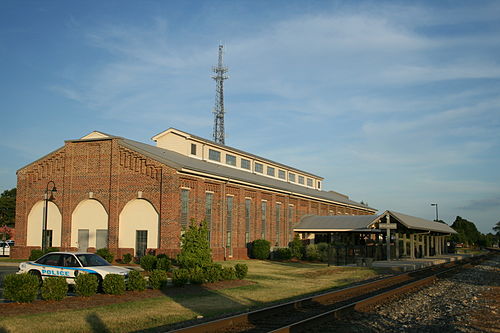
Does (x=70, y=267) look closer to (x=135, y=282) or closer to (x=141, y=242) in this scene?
(x=135, y=282)

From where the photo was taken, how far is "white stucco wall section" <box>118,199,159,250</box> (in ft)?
120

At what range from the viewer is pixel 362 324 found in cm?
1295

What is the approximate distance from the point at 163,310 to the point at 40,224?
97.0ft

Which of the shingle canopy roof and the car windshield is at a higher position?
the shingle canopy roof

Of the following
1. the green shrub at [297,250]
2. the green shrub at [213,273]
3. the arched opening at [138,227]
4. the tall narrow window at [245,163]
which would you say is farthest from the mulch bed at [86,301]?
the tall narrow window at [245,163]

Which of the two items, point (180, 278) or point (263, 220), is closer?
point (180, 278)

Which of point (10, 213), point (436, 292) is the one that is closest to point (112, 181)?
point (436, 292)

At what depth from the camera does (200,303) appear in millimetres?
17188

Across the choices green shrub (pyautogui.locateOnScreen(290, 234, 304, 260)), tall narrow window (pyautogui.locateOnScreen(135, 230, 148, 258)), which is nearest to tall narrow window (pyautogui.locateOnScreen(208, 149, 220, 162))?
green shrub (pyautogui.locateOnScreen(290, 234, 304, 260))

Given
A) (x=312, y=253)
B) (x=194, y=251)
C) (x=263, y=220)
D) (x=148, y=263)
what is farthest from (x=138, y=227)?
(x=312, y=253)

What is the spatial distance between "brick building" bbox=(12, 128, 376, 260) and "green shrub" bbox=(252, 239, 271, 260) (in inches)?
38.1

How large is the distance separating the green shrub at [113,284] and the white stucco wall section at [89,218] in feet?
70.3

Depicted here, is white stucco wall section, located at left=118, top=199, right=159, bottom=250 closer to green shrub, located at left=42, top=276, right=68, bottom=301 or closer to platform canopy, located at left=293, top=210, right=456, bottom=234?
platform canopy, located at left=293, top=210, right=456, bottom=234

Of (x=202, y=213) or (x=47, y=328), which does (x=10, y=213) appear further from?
(x=47, y=328)
